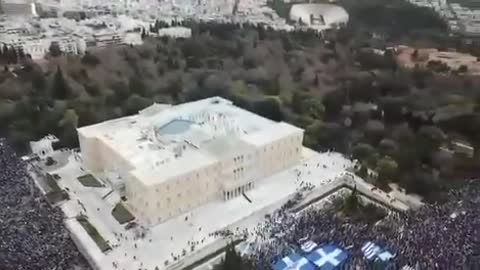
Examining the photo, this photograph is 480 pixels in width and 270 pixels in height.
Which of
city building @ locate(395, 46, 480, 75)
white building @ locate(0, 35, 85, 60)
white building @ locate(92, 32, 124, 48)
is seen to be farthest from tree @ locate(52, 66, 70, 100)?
city building @ locate(395, 46, 480, 75)

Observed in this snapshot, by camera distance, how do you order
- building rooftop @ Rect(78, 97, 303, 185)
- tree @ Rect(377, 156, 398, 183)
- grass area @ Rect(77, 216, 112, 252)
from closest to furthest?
grass area @ Rect(77, 216, 112, 252) → building rooftop @ Rect(78, 97, 303, 185) → tree @ Rect(377, 156, 398, 183)

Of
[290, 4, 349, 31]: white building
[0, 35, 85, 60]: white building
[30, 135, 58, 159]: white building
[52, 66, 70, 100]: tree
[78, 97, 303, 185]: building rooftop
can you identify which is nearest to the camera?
[78, 97, 303, 185]: building rooftop

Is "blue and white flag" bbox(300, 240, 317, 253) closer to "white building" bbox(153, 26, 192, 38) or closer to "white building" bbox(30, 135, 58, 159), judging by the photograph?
"white building" bbox(30, 135, 58, 159)

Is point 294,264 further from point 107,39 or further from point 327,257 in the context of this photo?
point 107,39

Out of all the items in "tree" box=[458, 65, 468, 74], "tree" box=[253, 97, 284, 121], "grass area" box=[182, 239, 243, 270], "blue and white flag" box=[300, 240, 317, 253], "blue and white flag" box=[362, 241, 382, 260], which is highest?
"tree" box=[458, 65, 468, 74]

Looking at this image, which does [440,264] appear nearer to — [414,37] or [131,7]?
[414,37]

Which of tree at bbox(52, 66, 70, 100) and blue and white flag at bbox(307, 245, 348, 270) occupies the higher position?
tree at bbox(52, 66, 70, 100)

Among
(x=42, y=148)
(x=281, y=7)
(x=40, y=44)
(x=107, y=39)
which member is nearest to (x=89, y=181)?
(x=42, y=148)

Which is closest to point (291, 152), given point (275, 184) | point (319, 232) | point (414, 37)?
point (275, 184)
